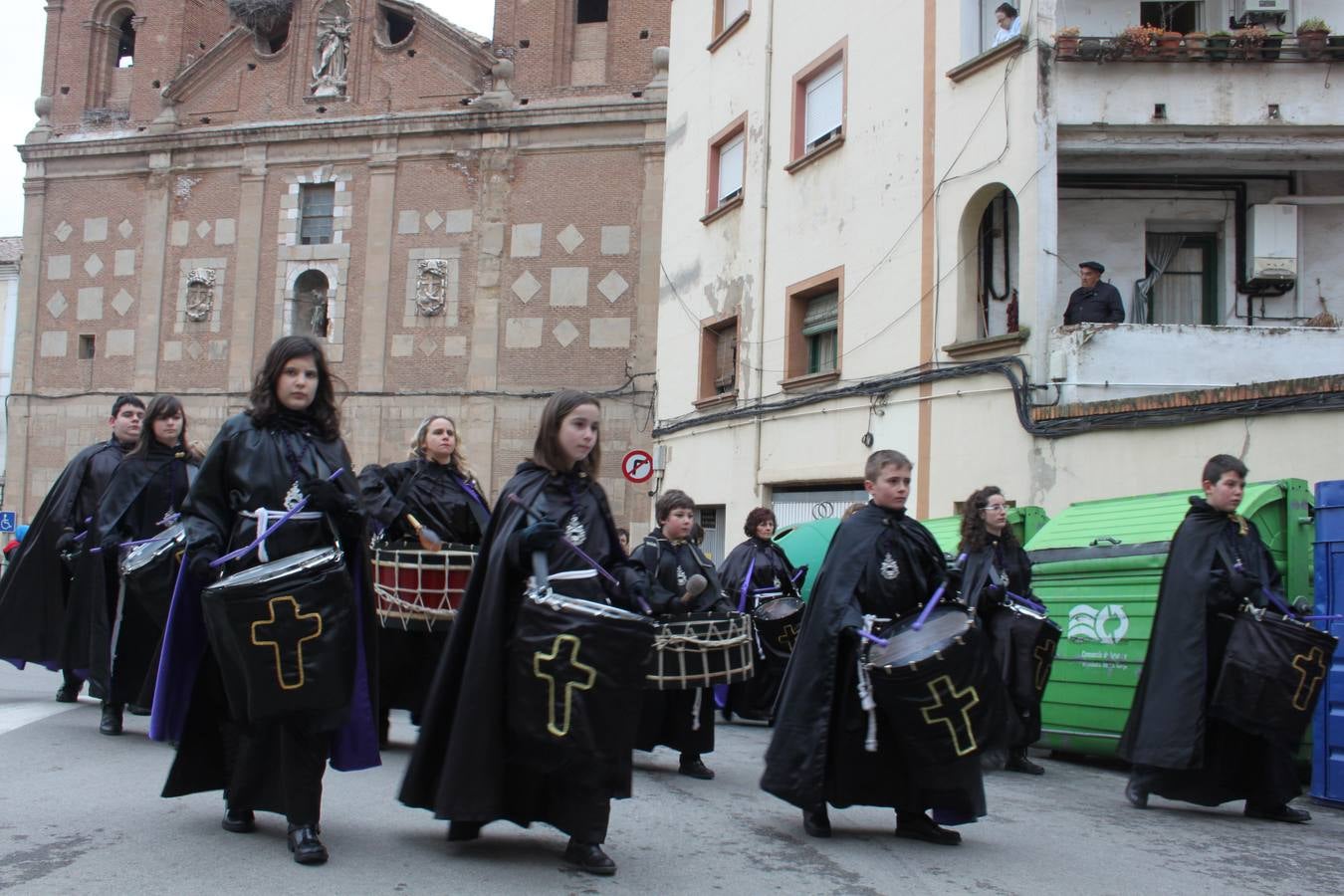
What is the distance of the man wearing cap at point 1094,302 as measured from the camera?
48.1ft

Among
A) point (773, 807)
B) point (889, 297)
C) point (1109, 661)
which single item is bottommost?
point (773, 807)

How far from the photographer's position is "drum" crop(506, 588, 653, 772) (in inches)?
196

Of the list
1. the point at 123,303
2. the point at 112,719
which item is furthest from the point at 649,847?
the point at 123,303

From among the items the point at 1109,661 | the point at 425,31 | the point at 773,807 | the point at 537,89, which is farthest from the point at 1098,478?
the point at 425,31

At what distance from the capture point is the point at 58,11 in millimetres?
36250

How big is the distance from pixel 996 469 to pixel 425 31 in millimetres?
23294

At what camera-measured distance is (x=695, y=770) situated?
8516mm

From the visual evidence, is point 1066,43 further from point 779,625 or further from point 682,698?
point 682,698

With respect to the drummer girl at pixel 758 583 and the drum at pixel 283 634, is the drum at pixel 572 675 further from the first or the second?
the drummer girl at pixel 758 583

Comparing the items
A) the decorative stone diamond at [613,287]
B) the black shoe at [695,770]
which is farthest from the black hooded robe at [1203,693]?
the decorative stone diamond at [613,287]

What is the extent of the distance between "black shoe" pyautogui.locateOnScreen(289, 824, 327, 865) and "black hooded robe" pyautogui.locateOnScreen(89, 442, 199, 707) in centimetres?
400

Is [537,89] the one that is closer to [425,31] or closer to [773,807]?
[425,31]

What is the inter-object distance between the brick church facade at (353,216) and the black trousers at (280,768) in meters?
24.7

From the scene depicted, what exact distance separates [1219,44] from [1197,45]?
26 centimetres
